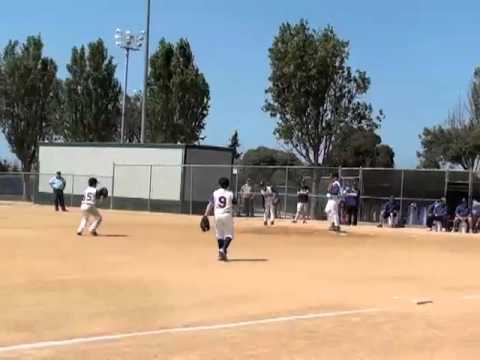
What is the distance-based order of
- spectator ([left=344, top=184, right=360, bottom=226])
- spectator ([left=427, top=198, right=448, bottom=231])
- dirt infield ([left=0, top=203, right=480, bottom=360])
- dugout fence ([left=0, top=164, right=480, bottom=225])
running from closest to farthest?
dirt infield ([left=0, top=203, right=480, bottom=360]), spectator ([left=427, top=198, right=448, bottom=231]), spectator ([left=344, top=184, right=360, bottom=226]), dugout fence ([left=0, top=164, right=480, bottom=225])

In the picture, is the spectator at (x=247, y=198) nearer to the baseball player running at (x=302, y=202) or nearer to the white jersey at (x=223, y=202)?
the baseball player running at (x=302, y=202)

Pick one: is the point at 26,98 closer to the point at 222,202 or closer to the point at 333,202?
the point at 333,202

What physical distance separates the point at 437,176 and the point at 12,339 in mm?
24646

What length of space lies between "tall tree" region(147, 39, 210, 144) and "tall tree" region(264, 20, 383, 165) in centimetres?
1228

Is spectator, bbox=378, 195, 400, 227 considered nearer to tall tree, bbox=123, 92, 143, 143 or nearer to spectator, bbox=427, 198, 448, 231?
Result: spectator, bbox=427, 198, 448, 231

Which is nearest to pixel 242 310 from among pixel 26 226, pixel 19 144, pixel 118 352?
pixel 118 352

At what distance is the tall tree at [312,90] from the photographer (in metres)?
38.3

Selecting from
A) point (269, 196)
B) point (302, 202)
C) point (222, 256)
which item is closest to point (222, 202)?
point (222, 256)

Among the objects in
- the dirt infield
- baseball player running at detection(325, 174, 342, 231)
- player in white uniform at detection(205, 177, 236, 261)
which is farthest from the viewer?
baseball player running at detection(325, 174, 342, 231)

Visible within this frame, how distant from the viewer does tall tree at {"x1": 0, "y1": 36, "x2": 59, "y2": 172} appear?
5631 centimetres

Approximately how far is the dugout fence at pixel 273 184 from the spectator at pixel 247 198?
28cm

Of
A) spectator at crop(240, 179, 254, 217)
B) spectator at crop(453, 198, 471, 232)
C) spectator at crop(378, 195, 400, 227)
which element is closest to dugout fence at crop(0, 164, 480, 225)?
spectator at crop(240, 179, 254, 217)

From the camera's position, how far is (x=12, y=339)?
27.0 feet

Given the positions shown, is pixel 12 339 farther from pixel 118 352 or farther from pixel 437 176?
pixel 437 176
